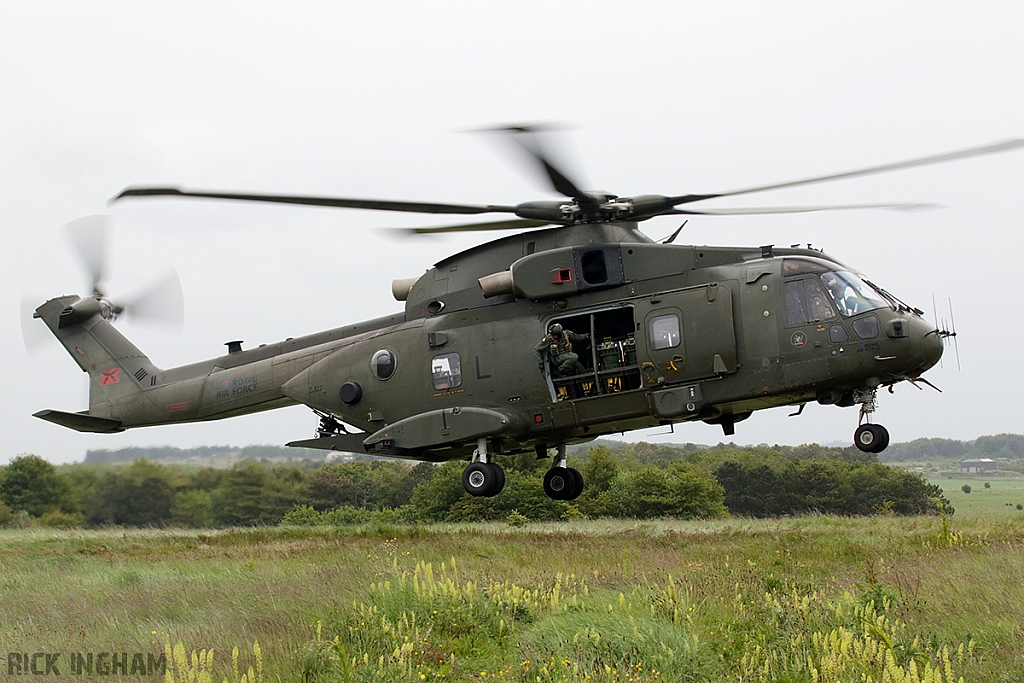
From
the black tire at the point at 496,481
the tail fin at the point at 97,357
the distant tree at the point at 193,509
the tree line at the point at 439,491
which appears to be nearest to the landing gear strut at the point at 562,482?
the black tire at the point at 496,481

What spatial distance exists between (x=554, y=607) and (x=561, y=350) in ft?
15.4

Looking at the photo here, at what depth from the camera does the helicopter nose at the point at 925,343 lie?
36.6 feet

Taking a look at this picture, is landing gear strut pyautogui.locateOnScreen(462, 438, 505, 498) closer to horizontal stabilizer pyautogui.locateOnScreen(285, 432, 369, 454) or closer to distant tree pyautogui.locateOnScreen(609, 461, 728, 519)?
horizontal stabilizer pyautogui.locateOnScreen(285, 432, 369, 454)

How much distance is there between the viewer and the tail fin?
1672 centimetres

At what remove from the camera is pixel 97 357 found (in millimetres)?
17438

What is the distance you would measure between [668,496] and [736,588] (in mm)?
16030

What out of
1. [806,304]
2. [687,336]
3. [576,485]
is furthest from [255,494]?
[806,304]

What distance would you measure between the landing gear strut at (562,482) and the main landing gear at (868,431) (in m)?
5.02

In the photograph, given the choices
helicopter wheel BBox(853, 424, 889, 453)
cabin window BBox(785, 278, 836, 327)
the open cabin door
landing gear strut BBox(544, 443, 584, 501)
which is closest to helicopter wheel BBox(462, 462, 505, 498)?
landing gear strut BBox(544, 443, 584, 501)

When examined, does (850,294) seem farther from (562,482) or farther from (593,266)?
(562,482)

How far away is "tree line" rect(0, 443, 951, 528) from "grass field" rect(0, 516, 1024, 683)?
17.8 feet

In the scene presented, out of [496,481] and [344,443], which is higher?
[344,443]

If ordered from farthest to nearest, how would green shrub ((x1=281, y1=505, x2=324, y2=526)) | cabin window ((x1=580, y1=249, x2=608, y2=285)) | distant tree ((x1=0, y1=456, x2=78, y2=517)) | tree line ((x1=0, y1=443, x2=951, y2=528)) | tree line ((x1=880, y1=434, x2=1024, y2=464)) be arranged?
1. tree line ((x1=880, y1=434, x2=1024, y2=464))
2. green shrub ((x1=281, y1=505, x2=324, y2=526))
3. distant tree ((x1=0, y1=456, x2=78, y2=517))
4. tree line ((x1=0, y1=443, x2=951, y2=528))
5. cabin window ((x1=580, y1=249, x2=608, y2=285))

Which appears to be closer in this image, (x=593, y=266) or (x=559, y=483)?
(x=593, y=266)
